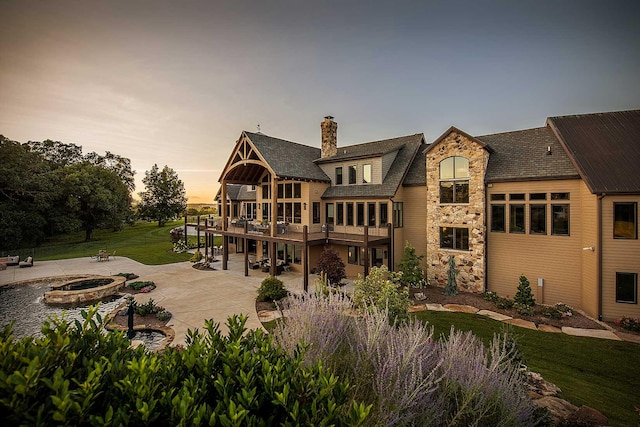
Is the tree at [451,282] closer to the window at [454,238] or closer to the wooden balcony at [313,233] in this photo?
the window at [454,238]

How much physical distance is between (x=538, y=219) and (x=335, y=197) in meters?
10.7

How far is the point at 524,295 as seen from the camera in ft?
40.7

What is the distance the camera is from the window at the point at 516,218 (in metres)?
13.6

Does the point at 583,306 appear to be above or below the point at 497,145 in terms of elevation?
below

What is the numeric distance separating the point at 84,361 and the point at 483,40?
2046 cm

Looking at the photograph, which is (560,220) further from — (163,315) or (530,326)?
(163,315)

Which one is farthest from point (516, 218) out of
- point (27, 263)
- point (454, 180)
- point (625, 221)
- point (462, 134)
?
point (27, 263)

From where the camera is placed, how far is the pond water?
35.2ft

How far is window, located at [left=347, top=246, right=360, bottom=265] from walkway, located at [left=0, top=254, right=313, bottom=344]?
3.41 meters

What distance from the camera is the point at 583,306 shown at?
39.5 ft

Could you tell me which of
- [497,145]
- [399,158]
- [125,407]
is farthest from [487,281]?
[125,407]

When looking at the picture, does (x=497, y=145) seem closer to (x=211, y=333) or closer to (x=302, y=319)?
(x=302, y=319)

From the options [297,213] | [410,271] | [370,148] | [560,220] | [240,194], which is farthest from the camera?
[240,194]

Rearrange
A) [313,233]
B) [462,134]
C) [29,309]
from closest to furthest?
[29,309], [462,134], [313,233]
